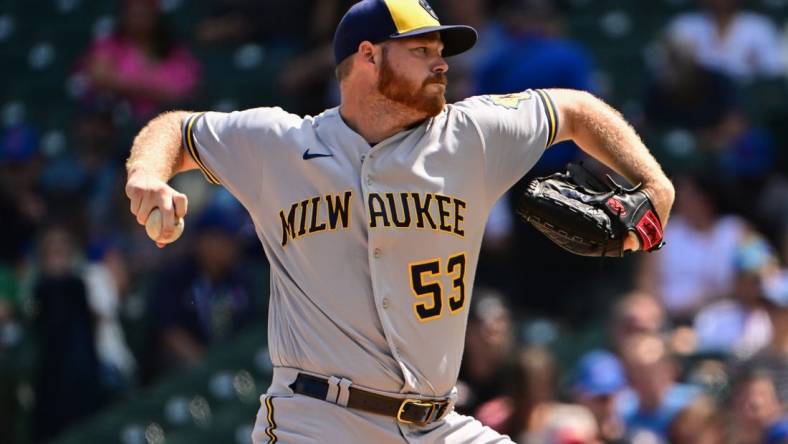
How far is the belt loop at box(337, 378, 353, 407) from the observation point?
4328 millimetres

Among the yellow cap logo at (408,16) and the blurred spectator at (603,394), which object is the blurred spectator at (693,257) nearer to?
the blurred spectator at (603,394)

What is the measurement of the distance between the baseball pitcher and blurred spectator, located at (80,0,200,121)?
568 centimetres

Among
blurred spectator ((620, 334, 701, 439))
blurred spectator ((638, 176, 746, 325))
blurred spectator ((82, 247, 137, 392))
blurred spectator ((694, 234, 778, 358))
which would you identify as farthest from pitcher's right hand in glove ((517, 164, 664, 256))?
blurred spectator ((82, 247, 137, 392))

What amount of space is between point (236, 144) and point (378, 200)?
0.46 metres

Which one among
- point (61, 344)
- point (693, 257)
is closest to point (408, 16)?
point (693, 257)

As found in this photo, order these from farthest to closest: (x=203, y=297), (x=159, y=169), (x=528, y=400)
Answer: (x=203, y=297), (x=528, y=400), (x=159, y=169)

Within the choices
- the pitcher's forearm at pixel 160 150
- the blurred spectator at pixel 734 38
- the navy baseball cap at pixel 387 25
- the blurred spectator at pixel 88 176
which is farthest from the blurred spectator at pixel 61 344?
the navy baseball cap at pixel 387 25

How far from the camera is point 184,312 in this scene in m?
8.80

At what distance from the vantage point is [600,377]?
7188mm

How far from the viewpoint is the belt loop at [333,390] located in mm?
4336

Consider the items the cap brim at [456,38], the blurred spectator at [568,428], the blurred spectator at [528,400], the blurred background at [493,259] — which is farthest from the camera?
the blurred background at [493,259]

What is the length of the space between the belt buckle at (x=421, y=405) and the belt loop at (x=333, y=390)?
7.0 inches

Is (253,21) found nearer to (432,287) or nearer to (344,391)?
(432,287)

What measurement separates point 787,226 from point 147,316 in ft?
11.9
